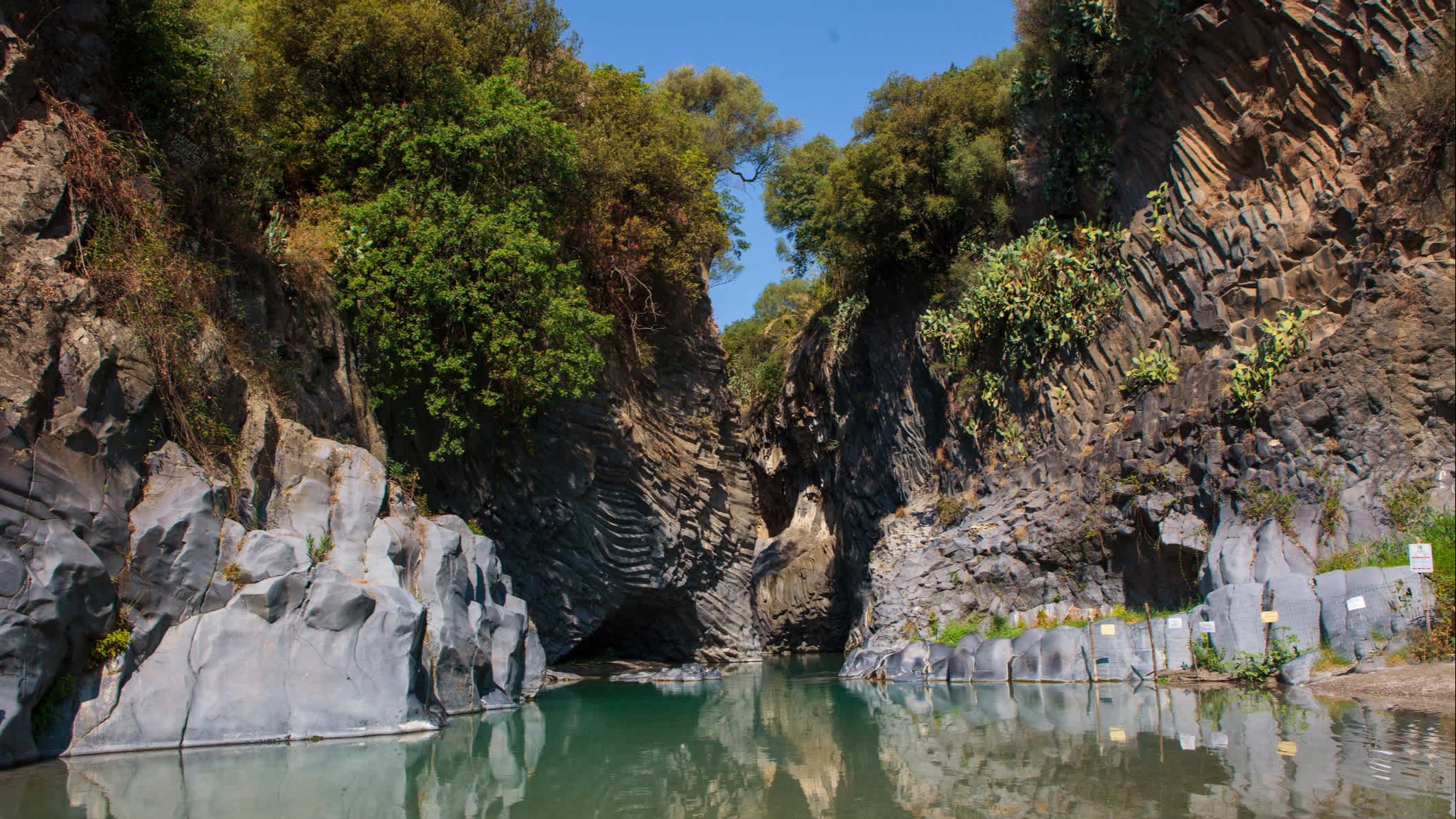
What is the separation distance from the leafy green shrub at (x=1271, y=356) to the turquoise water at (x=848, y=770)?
201 inches

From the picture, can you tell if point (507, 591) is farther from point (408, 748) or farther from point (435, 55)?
point (435, 55)

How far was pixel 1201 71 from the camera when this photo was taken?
17938mm

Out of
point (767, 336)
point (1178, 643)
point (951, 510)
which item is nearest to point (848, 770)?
point (1178, 643)

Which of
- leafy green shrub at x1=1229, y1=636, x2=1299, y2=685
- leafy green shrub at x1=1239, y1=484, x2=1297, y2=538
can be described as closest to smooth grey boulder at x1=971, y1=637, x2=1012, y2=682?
leafy green shrub at x1=1229, y1=636, x2=1299, y2=685

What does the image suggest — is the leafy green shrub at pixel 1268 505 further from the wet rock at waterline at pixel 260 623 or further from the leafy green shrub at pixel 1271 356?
the wet rock at waterline at pixel 260 623

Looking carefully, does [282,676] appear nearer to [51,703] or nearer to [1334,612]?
[51,703]

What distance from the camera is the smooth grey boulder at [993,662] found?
1702 centimetres

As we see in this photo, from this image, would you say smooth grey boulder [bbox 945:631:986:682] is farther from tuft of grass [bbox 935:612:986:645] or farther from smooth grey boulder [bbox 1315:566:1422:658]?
smooth grey boulder [bbox 1315:566:1422:658]

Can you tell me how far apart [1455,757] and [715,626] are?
68.1 ft

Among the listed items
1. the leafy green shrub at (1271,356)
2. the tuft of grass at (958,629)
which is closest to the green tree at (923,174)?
the leafy green shrub at (1271,356)

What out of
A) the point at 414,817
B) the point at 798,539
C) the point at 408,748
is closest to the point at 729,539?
the point at 798,539

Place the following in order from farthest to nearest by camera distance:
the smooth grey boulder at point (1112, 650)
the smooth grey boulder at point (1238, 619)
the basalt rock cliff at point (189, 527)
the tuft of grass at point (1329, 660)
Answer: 1. the smooth grey boulder at point (1112, 650)
2. the smooth grey boulder at point (1238, 619)
3. the tuft of grass at point (1329, 660)
4. the basalt rock cliff at point (189, 527)

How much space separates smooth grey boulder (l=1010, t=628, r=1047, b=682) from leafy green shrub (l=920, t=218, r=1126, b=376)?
6.40m

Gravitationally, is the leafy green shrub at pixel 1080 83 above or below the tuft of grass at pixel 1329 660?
above
